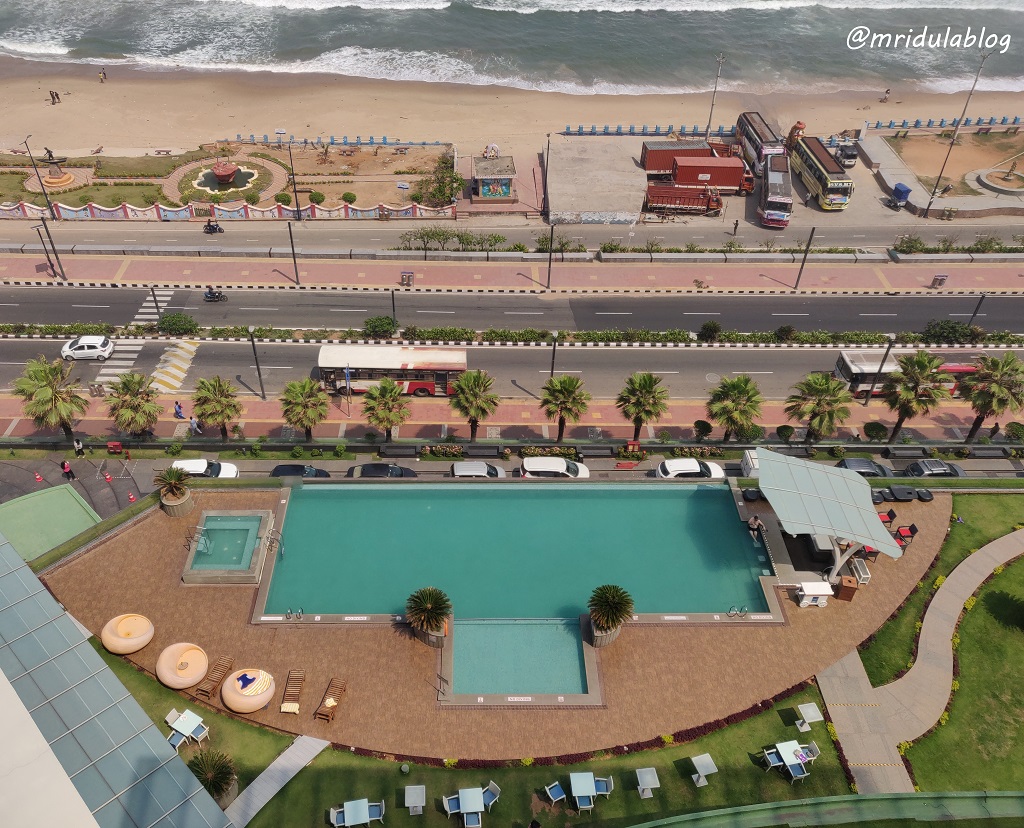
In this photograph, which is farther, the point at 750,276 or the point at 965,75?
the point at 965,75

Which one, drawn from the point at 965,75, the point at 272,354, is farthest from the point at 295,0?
the point at 965,75

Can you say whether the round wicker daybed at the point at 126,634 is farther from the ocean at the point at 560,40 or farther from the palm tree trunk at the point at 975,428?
the ocean at the point at 560,40

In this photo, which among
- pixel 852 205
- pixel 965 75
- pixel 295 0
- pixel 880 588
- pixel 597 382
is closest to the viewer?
pixel 880 588

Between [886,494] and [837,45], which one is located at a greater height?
[837,45]

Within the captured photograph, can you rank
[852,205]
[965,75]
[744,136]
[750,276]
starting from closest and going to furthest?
[750,276] < [852,205] < [744,136] < [965,75]

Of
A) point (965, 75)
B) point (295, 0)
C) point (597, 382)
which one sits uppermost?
point (295, 0)

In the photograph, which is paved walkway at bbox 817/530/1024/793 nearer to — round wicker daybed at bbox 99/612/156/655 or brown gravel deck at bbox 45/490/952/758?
brown gravel deck at bbox 45/490/952/758

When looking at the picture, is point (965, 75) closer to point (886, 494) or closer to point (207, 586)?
point (886, 494)

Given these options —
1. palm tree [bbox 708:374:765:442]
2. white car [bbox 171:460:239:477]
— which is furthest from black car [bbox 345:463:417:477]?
palm tree [bbox 708:374:765:442]
